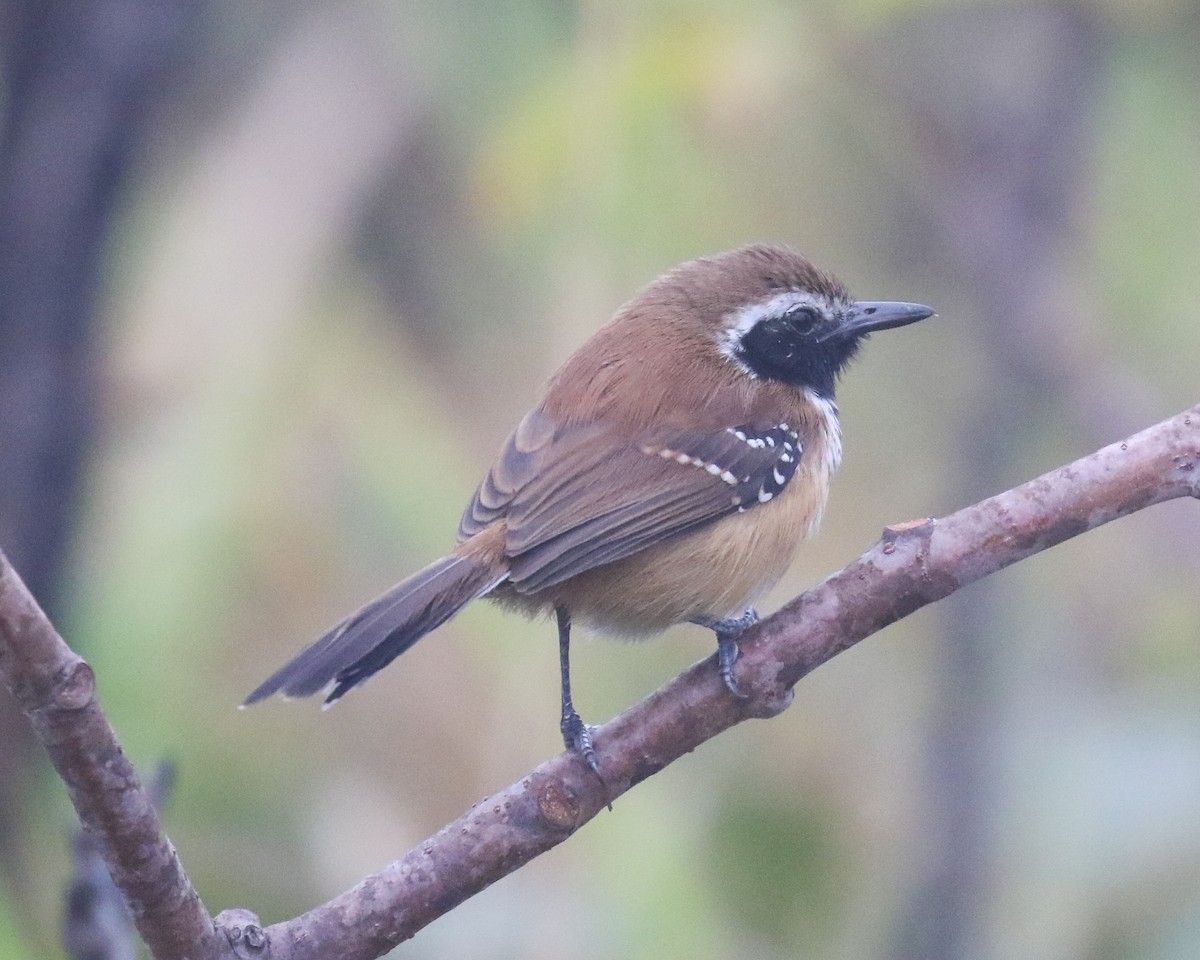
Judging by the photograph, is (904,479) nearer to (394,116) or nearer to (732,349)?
(732,349)

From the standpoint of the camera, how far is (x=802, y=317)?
4.31m

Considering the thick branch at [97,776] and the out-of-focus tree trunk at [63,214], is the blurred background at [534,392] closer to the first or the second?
the out-of-focus tree trunk at [63,214]

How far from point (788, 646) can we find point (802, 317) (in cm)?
174

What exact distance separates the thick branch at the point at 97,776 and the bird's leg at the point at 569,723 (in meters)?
0.78

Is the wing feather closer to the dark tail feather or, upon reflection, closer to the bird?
the bird

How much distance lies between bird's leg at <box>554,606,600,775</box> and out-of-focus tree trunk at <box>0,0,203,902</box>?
5.25 ft

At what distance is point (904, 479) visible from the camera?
20.4ft

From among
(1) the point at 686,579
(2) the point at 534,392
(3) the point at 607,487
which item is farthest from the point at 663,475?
(2) the point at 534,392

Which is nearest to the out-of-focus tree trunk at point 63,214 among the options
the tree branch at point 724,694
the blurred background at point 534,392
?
the blurred background at point 534,392

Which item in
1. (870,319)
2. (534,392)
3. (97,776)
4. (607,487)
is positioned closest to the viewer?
(97,776)

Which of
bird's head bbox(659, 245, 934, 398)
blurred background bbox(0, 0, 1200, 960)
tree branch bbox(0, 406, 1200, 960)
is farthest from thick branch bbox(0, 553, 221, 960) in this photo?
bird's head bbox(659, 245, 934, 398)

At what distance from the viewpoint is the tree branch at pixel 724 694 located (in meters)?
2.59

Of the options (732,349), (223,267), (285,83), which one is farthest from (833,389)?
(285,83)

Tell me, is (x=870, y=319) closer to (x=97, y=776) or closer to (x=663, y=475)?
(x=663, y=475)
